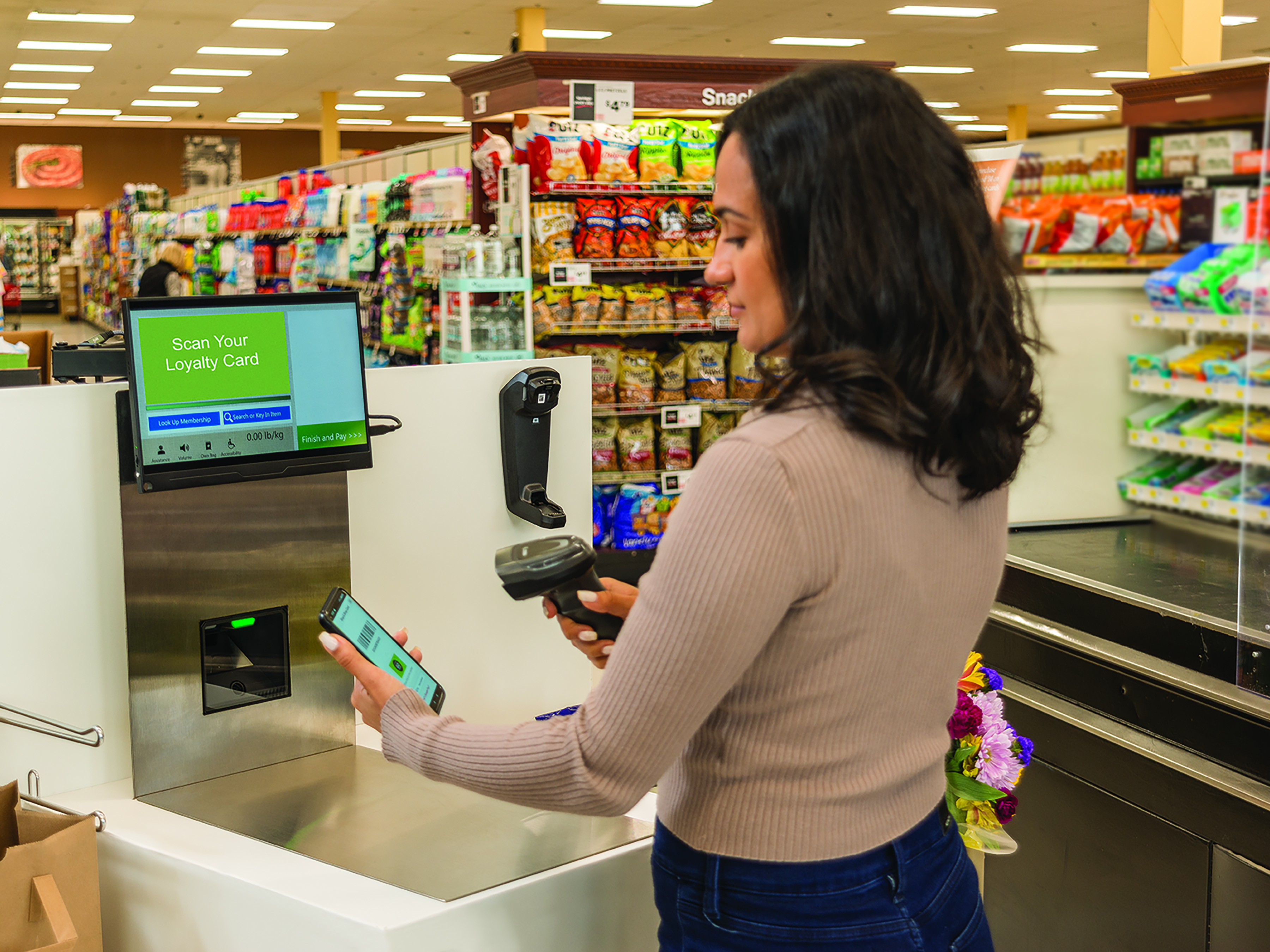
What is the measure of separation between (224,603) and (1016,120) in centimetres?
1897

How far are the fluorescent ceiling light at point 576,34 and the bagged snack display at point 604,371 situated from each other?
765cm

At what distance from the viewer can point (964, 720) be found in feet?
5.06

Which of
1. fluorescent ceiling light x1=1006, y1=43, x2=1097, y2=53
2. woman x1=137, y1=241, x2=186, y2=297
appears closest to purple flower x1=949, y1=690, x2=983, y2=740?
woman x1=137, y1=241, x2=186, y2=297

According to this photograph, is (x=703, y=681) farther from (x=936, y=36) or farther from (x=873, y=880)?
(x=936, y=36)

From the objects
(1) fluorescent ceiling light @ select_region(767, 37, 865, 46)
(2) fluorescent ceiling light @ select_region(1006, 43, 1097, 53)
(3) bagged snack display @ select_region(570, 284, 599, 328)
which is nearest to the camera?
(3) bagged snack display @ select_region(570, 284, 599, 328)

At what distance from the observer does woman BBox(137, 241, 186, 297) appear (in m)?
9.02

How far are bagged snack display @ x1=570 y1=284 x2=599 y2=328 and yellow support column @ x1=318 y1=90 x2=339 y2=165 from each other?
41.6ft

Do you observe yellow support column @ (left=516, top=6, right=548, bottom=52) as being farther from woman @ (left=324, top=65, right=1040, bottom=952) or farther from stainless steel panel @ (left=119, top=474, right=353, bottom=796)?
woman @ (left=324, top=65, right=1040, bottom=952)

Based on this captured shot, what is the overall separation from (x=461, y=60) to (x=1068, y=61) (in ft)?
24.0

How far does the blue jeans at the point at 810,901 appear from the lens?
3.27 ft

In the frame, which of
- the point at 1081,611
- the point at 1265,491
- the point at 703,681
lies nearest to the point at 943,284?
the point at 703,681

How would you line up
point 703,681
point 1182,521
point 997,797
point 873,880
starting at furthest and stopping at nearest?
point 1182,521, point 997,797, point 873,880, point 703,681

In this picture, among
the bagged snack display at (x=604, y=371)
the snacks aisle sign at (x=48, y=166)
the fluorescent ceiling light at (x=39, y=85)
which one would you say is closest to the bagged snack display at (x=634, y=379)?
the bagged snack display at (x=604, y=371)

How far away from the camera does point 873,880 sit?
40.2 inches
